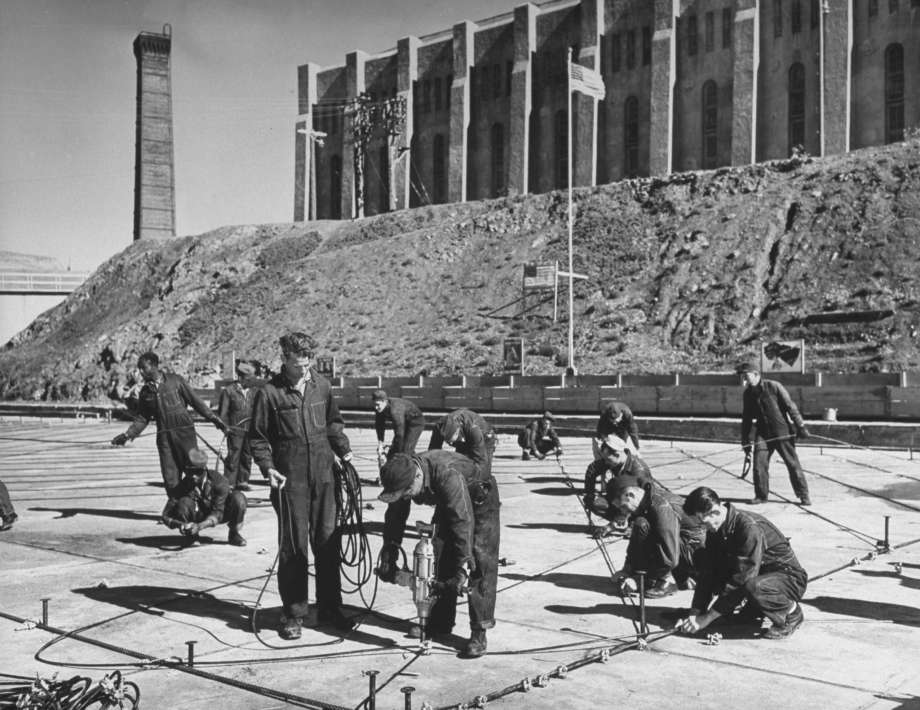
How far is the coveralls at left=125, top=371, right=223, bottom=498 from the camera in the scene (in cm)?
1095

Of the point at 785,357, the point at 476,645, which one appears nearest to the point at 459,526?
the point at 476,645

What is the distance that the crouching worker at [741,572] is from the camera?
6676mm

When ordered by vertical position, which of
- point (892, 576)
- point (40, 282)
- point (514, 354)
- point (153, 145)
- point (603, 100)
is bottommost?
point (892, 576)

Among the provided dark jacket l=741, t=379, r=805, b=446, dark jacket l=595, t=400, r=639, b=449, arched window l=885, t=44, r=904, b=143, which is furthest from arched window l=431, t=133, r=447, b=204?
dark jacket l=595, t=400, r=639, b=449

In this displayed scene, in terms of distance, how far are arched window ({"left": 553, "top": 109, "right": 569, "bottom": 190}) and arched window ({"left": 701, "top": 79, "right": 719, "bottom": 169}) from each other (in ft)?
30.2

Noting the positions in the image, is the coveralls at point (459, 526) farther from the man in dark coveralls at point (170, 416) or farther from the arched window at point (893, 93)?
the arched window at point (893, 93)

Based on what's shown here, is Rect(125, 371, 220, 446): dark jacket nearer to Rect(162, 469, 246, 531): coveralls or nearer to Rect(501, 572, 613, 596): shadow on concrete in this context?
Rect(162, 469, 246, 531): coveralls

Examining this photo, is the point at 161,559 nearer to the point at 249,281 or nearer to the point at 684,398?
the point at 684,398

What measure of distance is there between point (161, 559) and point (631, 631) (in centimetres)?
495

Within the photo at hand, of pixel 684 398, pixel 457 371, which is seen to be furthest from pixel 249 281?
pixel 684 398

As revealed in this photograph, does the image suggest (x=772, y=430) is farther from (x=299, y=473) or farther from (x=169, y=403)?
(x=299, y=473)

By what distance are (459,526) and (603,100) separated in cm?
5736

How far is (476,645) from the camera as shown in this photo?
6297mm

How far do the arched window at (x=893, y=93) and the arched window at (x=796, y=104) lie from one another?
4.17 metres
